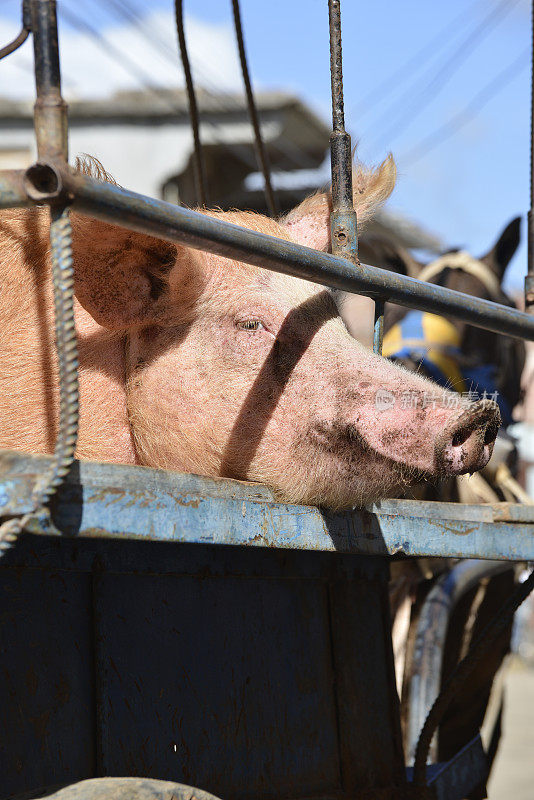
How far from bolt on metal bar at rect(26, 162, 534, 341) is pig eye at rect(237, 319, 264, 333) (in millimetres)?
474

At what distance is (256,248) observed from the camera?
1463mm

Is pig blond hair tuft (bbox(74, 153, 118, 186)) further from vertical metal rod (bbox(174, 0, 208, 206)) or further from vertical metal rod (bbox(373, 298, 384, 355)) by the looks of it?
vertical metal rod (bbox(174, 0, 208, 206))

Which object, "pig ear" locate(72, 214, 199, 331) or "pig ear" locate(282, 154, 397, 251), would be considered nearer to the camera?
"pig ear" locate(72, 214, 199, 331)

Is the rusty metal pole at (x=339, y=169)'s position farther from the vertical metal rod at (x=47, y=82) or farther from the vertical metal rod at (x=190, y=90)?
the vertical metal rod at (x=190, y=90)

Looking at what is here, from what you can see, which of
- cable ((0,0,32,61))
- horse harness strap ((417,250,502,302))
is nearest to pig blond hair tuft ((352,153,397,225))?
Answer: cable ((0,0,32,61))

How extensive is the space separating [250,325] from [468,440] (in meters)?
0.65

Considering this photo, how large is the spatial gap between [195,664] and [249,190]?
10242 millimetres

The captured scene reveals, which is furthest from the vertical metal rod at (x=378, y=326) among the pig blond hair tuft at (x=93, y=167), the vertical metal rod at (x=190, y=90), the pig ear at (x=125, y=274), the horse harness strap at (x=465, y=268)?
the horse harness strap at (x=465, y=268)

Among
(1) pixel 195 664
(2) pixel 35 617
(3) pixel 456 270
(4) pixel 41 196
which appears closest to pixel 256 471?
(1) pixel 195 664

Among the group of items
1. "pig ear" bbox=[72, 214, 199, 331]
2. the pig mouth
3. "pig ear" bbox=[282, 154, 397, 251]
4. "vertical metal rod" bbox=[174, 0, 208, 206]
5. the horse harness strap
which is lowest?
the pig mouth

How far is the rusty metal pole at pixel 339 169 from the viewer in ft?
5.92

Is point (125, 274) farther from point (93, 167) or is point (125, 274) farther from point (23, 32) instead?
point (23, 32)

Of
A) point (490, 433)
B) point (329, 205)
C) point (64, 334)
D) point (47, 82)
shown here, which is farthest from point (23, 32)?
point (329, 205)

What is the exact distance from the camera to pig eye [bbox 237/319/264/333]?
2.22 m
